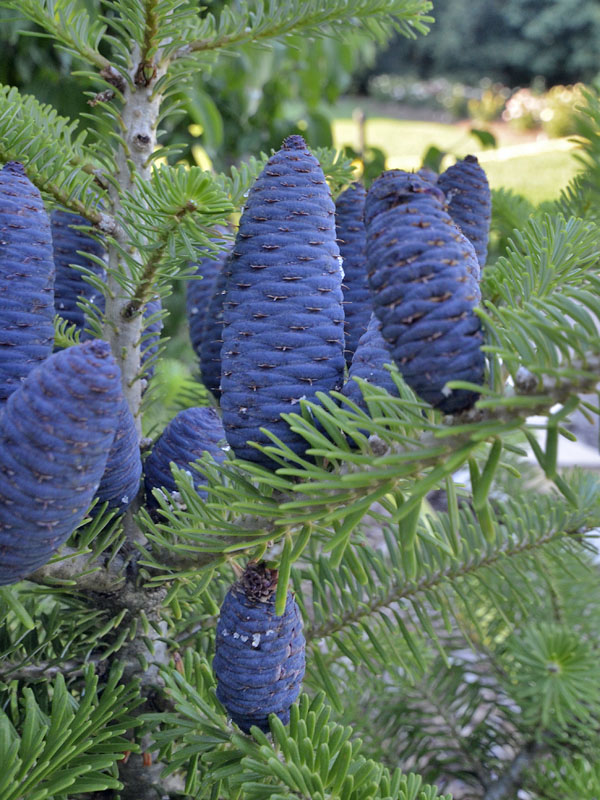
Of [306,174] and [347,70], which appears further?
[347,70]

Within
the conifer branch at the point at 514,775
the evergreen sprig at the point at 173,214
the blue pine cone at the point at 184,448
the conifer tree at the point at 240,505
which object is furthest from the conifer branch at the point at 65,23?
the conifer branch at the point at 514,775

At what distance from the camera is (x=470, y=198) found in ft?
1.32

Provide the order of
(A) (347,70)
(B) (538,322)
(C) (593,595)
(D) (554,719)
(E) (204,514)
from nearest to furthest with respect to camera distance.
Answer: (B) (538,322), (E) (204,514), (D) (554,719), (C) (593,595), (A) (347,70)

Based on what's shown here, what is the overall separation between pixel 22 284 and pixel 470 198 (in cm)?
25

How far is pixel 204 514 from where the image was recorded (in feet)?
1.15

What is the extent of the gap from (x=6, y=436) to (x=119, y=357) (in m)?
0.19

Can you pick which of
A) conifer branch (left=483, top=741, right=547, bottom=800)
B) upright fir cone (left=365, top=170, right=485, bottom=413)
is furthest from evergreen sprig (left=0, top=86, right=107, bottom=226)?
conifer branch (left=483, top=741, right=547, bottom=800)

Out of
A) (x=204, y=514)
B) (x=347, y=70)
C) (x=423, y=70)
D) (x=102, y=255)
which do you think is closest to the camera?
(x=204, y=514)

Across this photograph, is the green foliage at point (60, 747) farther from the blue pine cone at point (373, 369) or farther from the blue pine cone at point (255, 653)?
the blue pine cone at point (373, 369)

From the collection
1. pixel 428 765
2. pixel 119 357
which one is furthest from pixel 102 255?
pixel 428 765

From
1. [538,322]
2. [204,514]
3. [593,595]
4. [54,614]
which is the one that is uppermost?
[538,322]

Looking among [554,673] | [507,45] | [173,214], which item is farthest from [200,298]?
[507,45]

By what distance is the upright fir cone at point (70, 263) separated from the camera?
46 centimetres

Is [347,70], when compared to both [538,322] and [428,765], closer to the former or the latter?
[428,765]
